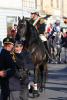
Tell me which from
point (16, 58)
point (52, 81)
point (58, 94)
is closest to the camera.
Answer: point (16, 58)

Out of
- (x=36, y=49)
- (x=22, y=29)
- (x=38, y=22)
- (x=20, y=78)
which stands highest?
(x=38, y=22)

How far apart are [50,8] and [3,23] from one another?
13.8 m

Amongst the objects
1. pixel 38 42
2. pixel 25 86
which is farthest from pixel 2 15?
pixel 25 86

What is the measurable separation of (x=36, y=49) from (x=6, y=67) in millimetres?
4783

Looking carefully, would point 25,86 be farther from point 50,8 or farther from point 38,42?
point 50,8

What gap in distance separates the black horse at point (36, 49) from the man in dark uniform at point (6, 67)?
14.0ft

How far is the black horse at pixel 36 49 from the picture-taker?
12.5 meters

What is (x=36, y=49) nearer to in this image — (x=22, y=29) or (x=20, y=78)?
(x=22, y=29)

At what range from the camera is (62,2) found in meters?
45.7

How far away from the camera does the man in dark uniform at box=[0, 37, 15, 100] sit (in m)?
7.64

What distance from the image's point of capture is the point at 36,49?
41.4ft

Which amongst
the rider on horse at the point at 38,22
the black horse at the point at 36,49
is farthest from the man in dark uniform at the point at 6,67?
the rider on horse at the point at 38,22

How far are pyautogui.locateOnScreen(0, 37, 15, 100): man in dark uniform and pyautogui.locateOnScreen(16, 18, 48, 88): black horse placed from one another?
4.26 m

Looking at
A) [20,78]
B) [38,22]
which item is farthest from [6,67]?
[38,22]
